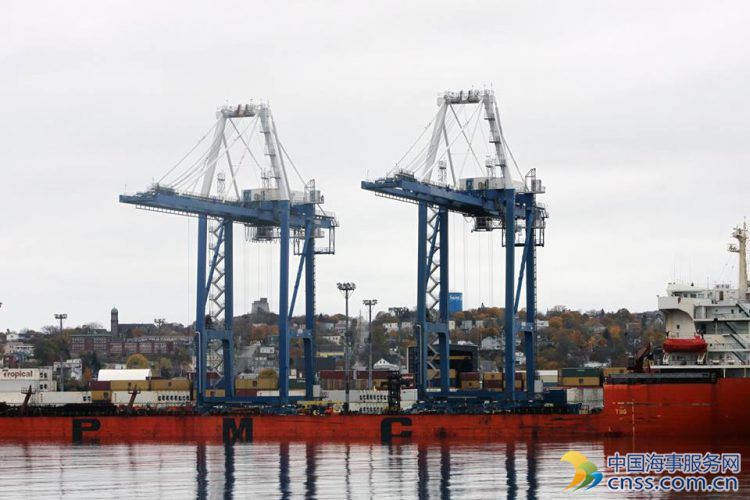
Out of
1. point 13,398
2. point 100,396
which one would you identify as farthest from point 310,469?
point 100,396

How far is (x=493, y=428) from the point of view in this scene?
3108 inches

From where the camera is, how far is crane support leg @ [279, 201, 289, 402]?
84.6m

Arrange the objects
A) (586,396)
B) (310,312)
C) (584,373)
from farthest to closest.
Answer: (584,373) < (586,396) < (310,312)

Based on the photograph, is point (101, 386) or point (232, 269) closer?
point (232, 269)

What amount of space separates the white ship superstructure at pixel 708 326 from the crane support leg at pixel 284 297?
74.6 ft

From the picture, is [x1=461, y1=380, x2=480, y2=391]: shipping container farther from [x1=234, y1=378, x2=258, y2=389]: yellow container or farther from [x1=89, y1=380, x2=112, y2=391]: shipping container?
[x1=89, y1=380, x2=112, y2=391]: shipping container

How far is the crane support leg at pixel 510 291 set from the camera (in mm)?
82375

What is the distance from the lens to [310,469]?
59344 mm

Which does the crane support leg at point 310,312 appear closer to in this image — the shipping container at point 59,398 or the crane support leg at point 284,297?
the crane support leg at point 284,297

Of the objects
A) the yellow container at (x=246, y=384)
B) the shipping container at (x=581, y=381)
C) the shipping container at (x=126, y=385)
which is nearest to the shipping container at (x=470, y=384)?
the shipping container at (x=581, y=381)

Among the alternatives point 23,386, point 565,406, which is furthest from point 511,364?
point 23,386

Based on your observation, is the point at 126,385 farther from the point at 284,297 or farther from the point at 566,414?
the point at 566,414

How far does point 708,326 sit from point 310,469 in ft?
79.7

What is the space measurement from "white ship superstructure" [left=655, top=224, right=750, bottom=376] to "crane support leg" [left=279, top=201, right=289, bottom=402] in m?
22.7
